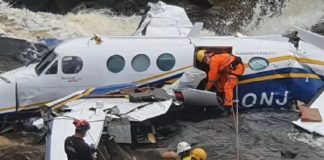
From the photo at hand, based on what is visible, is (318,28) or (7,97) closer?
(7,97)

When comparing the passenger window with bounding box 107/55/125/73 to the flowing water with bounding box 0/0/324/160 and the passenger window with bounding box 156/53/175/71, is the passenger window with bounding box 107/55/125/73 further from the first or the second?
the flowing water with bounding box 0/0/324/160

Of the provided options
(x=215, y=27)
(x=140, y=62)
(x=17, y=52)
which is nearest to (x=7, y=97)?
(x=140, y=62)

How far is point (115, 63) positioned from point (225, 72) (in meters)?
2.50

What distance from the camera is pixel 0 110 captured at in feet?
43.6

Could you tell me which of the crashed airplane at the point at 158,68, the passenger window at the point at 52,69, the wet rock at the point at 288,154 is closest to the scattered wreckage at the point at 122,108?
the crashed airplane at the point at 158,68

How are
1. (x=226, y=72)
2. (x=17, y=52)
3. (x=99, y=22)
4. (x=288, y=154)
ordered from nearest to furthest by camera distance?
1. (x=288, y=154)
2. (x=226, y=72)
3. (x=17, y=52)
4. (x=99, y=22)

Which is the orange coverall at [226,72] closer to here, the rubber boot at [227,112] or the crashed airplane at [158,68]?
the rubber boot at [227,112]

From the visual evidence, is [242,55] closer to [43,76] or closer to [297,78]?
[297,78]

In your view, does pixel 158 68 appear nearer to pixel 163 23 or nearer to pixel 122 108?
pixel 122 108

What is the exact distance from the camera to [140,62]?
14055 millimetres

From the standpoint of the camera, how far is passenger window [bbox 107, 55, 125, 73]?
45.9 ft

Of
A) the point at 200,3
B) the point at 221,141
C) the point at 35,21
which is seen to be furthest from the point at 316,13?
the point at 221,141

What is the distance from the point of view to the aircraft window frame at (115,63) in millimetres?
13977

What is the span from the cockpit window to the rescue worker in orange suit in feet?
11.2
